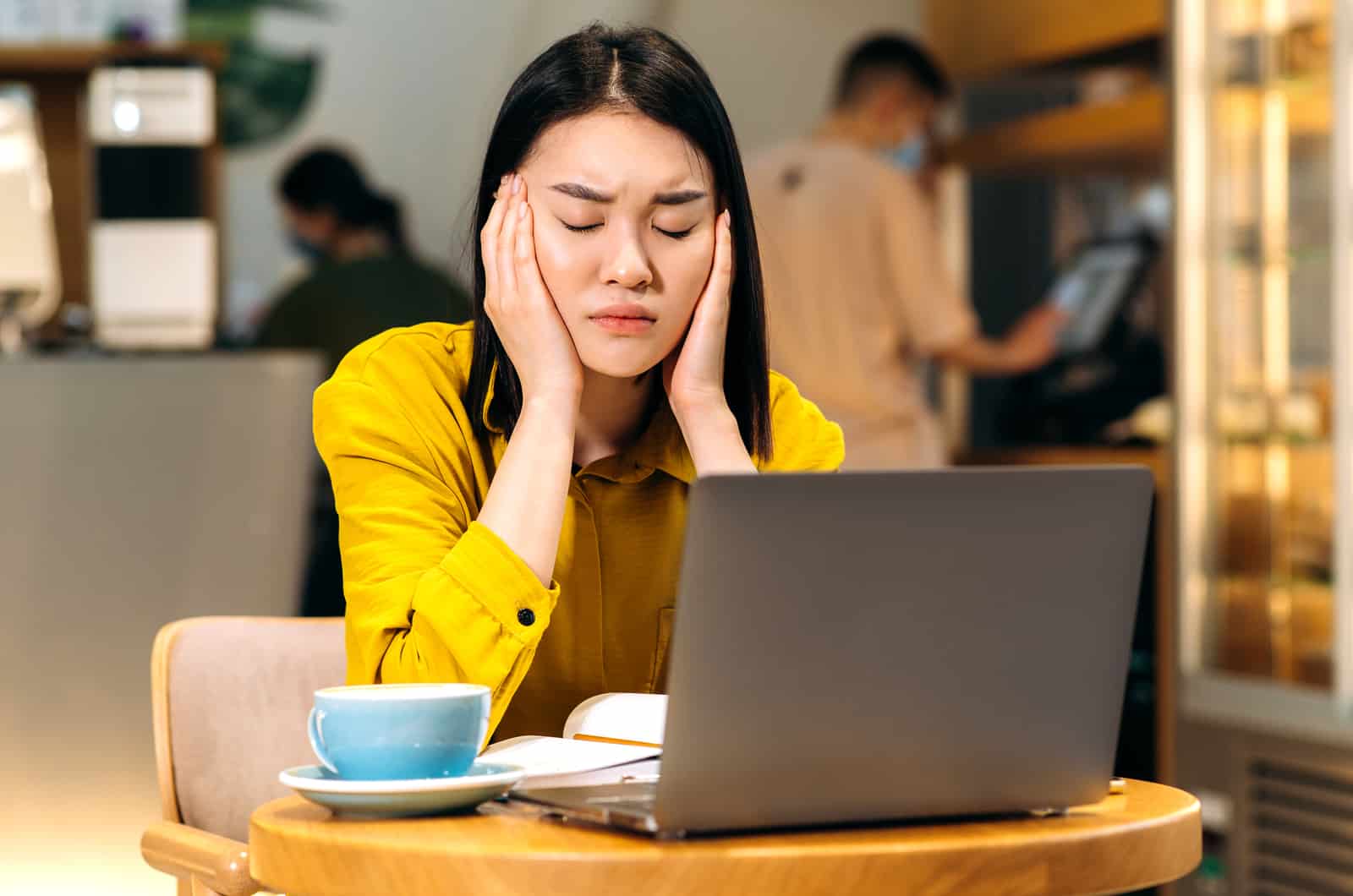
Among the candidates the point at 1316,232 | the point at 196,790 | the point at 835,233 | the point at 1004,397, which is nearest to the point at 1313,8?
the point at 1316,232

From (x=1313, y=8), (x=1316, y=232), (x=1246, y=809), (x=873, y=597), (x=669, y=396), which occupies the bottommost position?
(x=1246, y=809)

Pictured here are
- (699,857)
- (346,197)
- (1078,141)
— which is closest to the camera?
(699,857)

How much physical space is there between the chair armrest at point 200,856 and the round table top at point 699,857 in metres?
0.36

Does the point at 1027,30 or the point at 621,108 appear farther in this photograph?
the point at 1027,30

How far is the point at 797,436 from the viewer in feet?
5.23

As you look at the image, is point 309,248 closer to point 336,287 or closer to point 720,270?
point 336,287

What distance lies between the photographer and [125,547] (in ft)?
9.36

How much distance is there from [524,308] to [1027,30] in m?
3.43

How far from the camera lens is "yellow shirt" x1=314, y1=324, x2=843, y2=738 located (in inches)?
47.3

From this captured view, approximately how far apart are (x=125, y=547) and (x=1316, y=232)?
7.45 ft

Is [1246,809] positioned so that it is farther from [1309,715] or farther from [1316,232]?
[1316,232]

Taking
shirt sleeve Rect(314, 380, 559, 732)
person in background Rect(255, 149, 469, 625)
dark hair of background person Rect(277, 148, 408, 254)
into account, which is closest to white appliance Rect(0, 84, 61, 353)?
person in background Rect(255, 149, 469, 625)

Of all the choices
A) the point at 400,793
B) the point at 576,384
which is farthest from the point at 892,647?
the point at 576,384

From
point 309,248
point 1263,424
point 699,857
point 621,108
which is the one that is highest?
point 309,248
